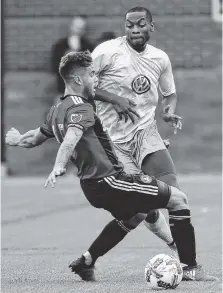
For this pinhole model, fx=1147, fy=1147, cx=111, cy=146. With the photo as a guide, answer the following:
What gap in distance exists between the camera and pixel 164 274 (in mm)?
7770

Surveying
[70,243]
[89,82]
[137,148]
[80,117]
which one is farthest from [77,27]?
[80,117]

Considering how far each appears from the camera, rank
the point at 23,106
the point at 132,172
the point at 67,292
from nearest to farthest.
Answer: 1. the point at 67,292
2. the point at 132,172
3. the point at 23,106

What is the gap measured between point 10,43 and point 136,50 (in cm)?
1332

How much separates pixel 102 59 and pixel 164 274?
6.71 ft

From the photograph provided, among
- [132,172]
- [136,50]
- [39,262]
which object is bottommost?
[39,262]

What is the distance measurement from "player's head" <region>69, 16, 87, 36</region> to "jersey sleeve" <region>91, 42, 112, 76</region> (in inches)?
475

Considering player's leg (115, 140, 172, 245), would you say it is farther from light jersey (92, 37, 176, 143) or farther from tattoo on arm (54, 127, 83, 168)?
tattoo on arm (54, 127, 83, 168)

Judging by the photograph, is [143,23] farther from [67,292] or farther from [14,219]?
[14,219]

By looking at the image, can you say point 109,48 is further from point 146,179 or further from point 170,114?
point 146,179

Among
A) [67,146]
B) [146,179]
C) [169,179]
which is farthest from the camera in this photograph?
[169,179]

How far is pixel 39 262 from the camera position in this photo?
9.42m

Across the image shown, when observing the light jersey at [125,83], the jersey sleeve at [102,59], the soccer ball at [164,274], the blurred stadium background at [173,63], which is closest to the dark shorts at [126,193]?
the soccer ball at [164,274]

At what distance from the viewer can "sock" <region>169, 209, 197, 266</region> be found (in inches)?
323

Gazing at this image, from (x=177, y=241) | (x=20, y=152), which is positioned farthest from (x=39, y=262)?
(x=20, y=152)
